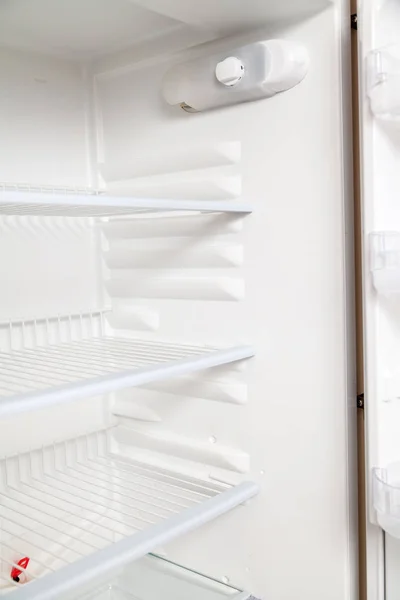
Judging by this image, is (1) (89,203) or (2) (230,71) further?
(2) (230,71)

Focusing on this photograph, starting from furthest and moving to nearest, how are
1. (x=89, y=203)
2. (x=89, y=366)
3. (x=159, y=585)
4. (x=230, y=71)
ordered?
(x=159, y=585) → (x=89, y=366) → (x=230, y=71) → (x=89, y=203)

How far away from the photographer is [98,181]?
1621 millimetres

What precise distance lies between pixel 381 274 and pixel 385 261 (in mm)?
22

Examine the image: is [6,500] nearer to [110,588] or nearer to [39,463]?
[39,463]

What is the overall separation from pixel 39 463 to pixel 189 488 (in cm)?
35

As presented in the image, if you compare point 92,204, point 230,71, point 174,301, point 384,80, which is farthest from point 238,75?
point 174,301

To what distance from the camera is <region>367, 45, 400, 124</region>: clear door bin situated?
1059mm

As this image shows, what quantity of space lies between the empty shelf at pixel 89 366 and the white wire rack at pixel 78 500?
238 mm

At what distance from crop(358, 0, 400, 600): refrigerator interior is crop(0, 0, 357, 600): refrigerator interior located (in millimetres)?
67

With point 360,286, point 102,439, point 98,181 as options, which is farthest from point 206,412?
point 98,181

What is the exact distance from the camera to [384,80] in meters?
1.06

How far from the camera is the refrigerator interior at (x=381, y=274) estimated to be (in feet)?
3.54

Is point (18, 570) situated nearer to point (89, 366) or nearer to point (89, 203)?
point (89, 366)

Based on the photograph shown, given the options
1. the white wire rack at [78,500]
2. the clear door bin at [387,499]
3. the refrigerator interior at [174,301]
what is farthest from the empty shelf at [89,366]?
the clear door bin at [387,499]
